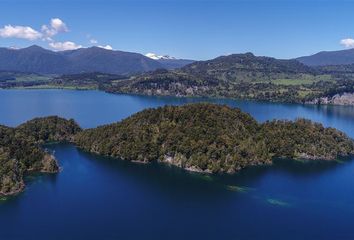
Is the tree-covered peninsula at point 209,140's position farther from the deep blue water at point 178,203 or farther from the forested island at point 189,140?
the deep blue water at point 178,203

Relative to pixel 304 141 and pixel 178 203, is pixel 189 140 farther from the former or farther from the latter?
pixel 304 141

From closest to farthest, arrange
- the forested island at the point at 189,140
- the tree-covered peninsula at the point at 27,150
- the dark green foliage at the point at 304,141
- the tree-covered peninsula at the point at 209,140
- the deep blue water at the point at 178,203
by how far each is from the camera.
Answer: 1. the deep blue water at the point at 178,203
2. the tree-covered peninsula at the point at 27,150
3. the forested island at the point at 189,140
4. the tree-covered peninsula at the point at 209,140
5. the dark green foliage at the point at 304,141

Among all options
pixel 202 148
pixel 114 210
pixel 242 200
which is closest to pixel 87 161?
pixel 202 148

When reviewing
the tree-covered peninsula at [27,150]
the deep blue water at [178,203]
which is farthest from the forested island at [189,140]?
the deep blue water at [178,203]

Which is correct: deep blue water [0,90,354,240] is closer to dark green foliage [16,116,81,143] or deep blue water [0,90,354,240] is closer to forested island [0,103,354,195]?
forested island [0,103,354,195]

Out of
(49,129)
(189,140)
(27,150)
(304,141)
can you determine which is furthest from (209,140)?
(49,129)

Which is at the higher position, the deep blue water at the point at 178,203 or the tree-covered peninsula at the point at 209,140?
the tree-covered peninsula at the point at 209,140
